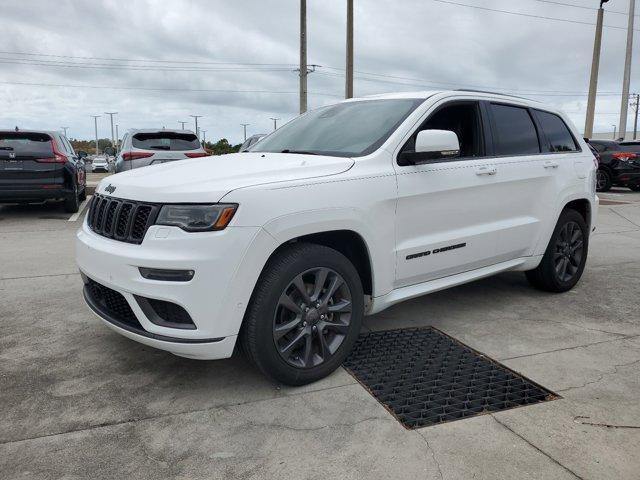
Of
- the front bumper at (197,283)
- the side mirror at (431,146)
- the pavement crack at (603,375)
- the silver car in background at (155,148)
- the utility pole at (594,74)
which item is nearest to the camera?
the front bumper at (197,283)

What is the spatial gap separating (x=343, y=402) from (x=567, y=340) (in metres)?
1.90

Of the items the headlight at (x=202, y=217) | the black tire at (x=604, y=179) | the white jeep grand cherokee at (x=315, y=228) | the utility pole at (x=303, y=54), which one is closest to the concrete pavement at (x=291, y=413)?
the white jeep grand cherokee at (x=315, y=228)

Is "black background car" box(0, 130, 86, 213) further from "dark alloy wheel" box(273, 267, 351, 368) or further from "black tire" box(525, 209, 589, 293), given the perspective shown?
"black tire" box(525, 209, 589, 293)

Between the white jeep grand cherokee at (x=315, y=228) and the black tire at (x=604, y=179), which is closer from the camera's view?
the white jeep grand cherokee at (x=315, y=228)

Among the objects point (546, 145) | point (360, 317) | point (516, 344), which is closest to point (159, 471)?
point (360, 317)

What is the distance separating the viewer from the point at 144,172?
338 centimetres

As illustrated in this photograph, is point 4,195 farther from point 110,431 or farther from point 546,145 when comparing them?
point 546,145

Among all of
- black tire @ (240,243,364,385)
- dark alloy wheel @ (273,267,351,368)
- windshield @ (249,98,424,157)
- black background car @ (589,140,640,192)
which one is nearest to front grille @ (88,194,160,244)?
black tire @ (240,243,364,385)

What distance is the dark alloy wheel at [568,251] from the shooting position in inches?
193

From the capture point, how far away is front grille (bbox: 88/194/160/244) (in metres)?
2.83

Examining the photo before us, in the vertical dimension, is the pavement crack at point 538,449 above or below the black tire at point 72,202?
below

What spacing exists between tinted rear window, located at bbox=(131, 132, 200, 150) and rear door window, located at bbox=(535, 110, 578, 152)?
668 centimetres

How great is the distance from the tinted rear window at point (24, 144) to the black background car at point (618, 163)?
14.5 metres

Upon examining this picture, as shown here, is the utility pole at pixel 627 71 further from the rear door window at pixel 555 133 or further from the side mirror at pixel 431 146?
the side mirror at pixel 431 146
